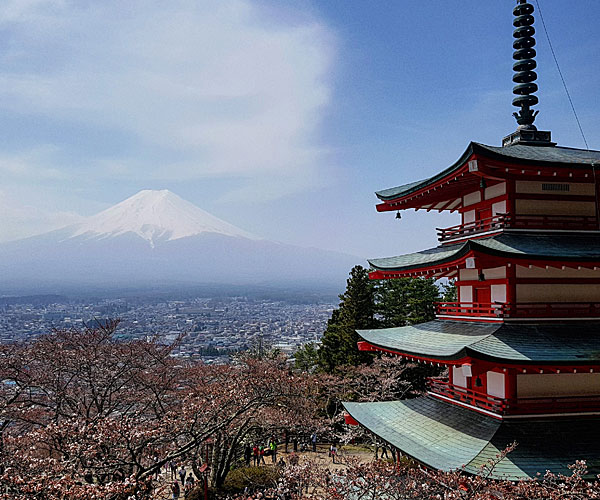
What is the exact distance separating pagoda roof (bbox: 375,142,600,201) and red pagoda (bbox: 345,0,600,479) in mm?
34

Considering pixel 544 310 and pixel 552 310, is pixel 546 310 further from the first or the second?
pixel 552 310

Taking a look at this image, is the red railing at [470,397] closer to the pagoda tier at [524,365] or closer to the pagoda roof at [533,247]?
the pagoda tier at [524,365]

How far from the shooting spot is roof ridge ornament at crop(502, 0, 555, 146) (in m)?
12.5

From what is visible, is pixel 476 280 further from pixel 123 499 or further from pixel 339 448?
pixel 339 448

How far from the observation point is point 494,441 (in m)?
9.07

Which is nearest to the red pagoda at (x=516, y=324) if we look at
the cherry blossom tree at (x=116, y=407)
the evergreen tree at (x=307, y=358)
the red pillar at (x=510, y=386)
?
the red pillar at (x=510, y=386)

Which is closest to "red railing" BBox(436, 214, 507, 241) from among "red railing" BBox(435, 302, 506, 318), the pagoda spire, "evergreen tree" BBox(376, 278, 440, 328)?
"red railing" BBox(435, 302, 506, 318)

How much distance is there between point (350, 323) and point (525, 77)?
20.7 m

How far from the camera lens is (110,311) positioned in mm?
106188

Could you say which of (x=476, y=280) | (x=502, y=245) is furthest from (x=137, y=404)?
(x=502, y=245)

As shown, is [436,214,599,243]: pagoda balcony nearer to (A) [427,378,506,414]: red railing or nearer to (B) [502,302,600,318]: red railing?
(B) [502,302,600,318]: red railing

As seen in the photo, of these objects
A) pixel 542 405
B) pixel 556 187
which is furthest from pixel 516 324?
pixel 556 187

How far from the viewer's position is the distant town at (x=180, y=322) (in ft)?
164

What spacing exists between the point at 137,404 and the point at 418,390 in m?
16.1
